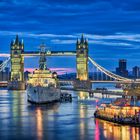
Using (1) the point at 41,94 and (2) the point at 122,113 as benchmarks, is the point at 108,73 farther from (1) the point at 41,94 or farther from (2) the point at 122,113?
(2) the point at 122,113

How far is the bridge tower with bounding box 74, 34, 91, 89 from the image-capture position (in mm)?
175500

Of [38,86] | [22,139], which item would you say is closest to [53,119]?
[22,139]

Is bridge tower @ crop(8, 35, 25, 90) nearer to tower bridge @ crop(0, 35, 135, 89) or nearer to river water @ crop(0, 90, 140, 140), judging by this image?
tower bridge @ crop(0, 35, 135, 89)

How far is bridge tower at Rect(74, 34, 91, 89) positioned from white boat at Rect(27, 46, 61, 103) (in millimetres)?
66480

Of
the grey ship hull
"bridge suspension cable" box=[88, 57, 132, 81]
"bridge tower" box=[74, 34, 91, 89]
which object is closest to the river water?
the grey ship hull

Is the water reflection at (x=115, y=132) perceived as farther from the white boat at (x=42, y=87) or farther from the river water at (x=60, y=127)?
the white boat at (x=42, y=87)

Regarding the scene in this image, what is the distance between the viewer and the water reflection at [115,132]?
49.1 metres

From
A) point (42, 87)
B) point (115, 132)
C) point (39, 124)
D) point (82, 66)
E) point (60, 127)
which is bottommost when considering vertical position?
point (115, 132)

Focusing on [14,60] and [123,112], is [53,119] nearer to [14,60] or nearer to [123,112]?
[123,112]

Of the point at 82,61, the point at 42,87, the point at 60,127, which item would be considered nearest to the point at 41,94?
the point at 42,87

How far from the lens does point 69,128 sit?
183 ft

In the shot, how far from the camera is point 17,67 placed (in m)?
184

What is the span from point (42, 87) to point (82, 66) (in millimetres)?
88840

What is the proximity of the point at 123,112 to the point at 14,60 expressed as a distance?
131481 mm
